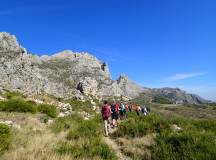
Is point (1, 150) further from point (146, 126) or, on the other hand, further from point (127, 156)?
point (146, 126)

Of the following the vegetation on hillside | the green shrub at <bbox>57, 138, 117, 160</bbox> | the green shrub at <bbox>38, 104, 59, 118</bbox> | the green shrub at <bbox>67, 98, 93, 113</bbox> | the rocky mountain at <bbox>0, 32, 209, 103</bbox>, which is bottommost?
the green shrub at <bbox>57, 138, 117, 160</bbox>

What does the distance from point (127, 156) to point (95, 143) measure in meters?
1.29

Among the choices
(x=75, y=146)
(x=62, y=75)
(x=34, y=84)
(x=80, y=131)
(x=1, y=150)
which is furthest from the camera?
(x=62, y=75)

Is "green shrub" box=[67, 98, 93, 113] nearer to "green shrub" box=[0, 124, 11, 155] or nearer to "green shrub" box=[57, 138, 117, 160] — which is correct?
"green shrub" box=[0, 124, 11, 155]

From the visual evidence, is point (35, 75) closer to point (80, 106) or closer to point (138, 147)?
point (80, 106)

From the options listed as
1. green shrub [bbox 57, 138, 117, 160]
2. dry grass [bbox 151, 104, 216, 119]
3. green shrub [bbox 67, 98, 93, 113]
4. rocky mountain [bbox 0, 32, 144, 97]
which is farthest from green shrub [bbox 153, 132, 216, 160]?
rocky mountain [bbox 0, 32, 144, 97]

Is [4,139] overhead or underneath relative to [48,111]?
underneath

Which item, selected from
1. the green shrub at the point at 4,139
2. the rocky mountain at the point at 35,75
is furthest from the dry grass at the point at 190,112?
the green shrub at the point at 4,139

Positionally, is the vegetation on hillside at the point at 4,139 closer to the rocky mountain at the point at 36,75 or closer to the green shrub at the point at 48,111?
the green shrub at the point at 48,111

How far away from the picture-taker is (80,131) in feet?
47.4

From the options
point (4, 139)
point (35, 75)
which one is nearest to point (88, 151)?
point (4, 139)


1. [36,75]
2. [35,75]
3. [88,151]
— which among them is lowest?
[88,151]

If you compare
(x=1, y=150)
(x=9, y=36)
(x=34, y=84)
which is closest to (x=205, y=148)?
(x=1, y=150)

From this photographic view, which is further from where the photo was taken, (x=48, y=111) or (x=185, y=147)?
(x=48, y=111)
